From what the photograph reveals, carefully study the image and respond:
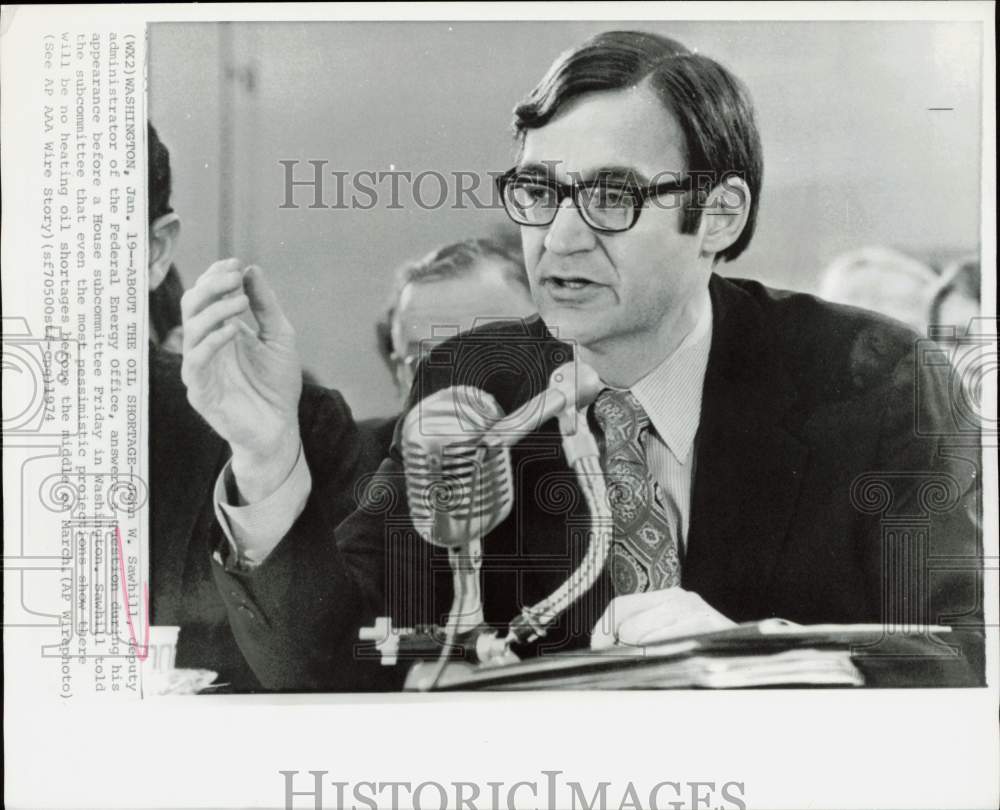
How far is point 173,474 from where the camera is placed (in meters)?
1.82

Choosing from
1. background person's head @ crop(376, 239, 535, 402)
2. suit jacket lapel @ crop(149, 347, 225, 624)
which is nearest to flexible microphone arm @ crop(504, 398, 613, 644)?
background person's head @ crop(376, 239, 535, 402)

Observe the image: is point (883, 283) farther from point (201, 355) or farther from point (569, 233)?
point (201, 355)

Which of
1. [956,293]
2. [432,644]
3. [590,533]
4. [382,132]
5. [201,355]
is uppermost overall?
[382,132]

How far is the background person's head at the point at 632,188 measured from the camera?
178 centimetres

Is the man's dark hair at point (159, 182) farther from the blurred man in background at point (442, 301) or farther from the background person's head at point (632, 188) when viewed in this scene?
the background person's head at point (632, 188)

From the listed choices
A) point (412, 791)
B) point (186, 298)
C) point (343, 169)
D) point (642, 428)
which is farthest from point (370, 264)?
point (412, 791)

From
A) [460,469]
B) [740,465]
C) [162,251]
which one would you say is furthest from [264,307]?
[740,465]

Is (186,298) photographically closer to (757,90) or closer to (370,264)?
(370,264)

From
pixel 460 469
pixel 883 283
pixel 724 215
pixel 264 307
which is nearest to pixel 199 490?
pixel 264 307

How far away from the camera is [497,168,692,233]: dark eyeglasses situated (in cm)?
177

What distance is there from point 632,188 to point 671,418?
0.41 m

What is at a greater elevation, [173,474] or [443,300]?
[443,300]

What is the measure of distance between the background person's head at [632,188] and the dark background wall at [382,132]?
0.04 meters
